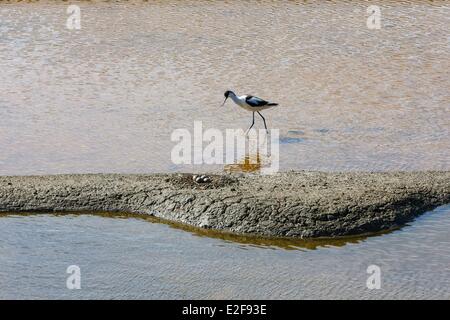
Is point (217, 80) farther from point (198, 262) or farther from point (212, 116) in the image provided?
point (198, 262)

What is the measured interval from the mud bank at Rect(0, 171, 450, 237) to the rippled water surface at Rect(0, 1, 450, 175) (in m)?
0.65

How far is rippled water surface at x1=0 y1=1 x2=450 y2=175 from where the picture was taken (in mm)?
9438

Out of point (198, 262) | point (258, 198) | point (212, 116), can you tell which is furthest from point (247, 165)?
point (198, 262)

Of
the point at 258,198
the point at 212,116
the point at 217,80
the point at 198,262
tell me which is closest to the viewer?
the point at 198,262

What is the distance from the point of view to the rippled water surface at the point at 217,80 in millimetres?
9438

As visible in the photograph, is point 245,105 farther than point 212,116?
No

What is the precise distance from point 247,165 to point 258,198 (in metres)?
1.58

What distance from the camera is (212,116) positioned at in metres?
10.6

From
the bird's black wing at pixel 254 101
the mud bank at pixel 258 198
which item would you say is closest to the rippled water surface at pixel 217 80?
the bird's black wing at pixel 254 101

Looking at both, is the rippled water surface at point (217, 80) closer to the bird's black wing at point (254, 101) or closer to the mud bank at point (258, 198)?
the bird's black wing at point (254, 101)

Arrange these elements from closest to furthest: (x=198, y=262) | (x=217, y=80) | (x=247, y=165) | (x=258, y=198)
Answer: (x=198, y=262), (x=258, y=198), (x=247, y=165), (x=217, y=80)

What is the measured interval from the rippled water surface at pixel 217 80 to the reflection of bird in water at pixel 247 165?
276mm

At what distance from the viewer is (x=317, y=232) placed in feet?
23.4

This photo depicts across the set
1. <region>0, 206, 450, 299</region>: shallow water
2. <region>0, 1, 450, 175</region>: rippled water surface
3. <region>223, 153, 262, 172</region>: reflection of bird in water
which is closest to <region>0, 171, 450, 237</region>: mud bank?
<region>0, 206, 450, 299</region>: shallow water
